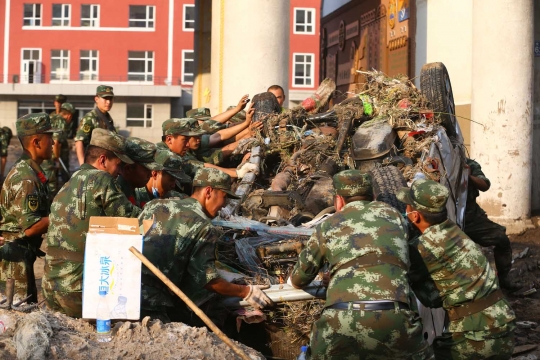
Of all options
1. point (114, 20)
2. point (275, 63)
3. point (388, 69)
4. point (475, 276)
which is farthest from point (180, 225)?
point (114, 20)

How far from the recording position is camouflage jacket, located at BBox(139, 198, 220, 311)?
5305mm

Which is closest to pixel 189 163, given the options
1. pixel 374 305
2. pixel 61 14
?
pixel 374 305

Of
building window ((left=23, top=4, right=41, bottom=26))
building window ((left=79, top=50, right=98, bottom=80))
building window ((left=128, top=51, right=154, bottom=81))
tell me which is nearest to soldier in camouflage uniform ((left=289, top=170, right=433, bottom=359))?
building window ((left=128, top=51, right=154, bottom=81))

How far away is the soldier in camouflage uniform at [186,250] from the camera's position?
Answer: 5.31 m

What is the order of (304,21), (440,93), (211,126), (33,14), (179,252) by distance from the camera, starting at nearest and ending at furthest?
1. (179,252)
2. (440,93)
3. (211,126)
4. (33,14)
5. (304,21)

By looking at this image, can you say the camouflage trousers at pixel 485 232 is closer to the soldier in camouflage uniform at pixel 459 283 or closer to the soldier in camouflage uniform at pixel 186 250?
the soldier in camouflage uniform at pixel 459 283

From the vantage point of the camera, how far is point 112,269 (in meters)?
4.71

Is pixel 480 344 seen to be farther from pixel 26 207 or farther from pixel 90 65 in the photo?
pixel 90 65

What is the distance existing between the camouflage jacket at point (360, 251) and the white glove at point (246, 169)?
2.98 metres

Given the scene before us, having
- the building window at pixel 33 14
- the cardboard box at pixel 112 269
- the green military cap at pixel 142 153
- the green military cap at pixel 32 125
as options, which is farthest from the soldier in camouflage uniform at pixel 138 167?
the building window at pixel 33 14

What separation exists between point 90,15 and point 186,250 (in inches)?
1735

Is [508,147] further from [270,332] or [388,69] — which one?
[270,332]

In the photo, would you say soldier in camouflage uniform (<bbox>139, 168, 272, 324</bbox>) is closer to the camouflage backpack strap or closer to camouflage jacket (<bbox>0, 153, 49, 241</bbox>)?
the camouflage backpack strap

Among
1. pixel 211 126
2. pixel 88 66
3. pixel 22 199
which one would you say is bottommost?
pixel 22 199
